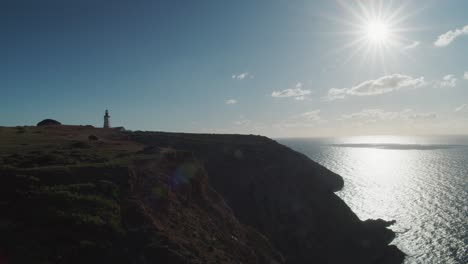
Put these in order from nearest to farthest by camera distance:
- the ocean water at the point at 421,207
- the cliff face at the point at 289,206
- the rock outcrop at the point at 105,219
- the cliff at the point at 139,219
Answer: the rock outcrop at the point at 105,219 → the cliff at the point at 139,219 → the cliff face at the point at 289,206 → the ocean water at the point at 421,207

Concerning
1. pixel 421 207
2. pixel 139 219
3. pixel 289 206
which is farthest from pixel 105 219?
pixel 421 207

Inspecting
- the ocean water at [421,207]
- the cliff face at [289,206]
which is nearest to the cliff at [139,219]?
the cliff face at [289,206]

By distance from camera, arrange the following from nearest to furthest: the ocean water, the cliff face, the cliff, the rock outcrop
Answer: the rock outcrop < the cliff < the cliff face < the ocean water

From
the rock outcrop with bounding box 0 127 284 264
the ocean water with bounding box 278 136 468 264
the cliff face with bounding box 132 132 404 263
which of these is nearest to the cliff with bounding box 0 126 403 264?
the rock outcrop with bounding box 0 127 284 264

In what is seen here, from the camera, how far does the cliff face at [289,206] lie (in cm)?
4903

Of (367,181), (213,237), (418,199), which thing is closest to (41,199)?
(213,237)

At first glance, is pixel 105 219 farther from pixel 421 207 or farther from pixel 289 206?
pixel 421 207

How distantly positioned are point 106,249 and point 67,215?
330 centimetres

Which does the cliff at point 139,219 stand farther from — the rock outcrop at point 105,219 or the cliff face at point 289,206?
the cliff face at point 289,206

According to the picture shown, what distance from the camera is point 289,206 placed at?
55219 millimetres

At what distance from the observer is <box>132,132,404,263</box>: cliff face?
49.0 meters

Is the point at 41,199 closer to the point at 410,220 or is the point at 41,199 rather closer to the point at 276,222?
the point at 276,222

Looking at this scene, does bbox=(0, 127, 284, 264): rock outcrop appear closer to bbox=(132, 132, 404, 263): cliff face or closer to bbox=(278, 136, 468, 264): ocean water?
bbox=(132, 132, 404, 263): cliff face

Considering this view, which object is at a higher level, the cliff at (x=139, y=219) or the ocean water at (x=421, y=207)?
the cliff at (x=139, y=219)
